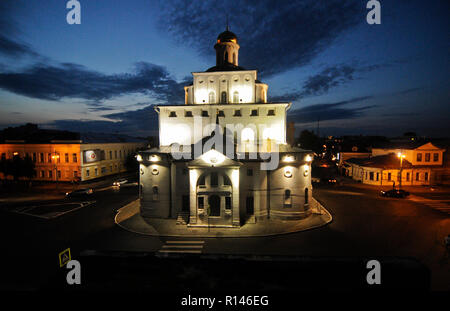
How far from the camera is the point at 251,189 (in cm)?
2466

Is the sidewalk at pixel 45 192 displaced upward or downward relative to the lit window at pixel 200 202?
downward

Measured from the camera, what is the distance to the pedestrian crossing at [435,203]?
2715 cm

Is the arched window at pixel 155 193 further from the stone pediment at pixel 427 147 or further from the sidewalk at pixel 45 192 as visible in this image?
the stone pediment at pixel 427 147

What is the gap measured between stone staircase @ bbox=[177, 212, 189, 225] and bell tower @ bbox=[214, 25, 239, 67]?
2217 cm

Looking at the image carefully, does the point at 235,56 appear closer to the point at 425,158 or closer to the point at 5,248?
the point at 5,248

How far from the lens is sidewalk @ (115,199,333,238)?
20.9 m

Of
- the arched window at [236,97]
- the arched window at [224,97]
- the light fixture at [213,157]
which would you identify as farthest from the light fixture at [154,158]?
the arched window at [236,97]

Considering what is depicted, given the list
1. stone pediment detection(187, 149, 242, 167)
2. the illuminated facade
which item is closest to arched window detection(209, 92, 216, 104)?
the illuminated facade

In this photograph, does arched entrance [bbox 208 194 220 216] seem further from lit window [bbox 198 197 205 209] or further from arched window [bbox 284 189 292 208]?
arched window [bbox 284 189 292 208]

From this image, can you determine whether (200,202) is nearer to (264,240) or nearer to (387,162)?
(264,240)

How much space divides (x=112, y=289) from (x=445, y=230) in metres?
28.1

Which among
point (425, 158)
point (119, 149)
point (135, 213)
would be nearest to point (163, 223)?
point (135, 213)

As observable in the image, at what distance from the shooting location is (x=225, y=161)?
21984 millimetres

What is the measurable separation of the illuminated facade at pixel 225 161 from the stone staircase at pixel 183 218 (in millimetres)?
137
